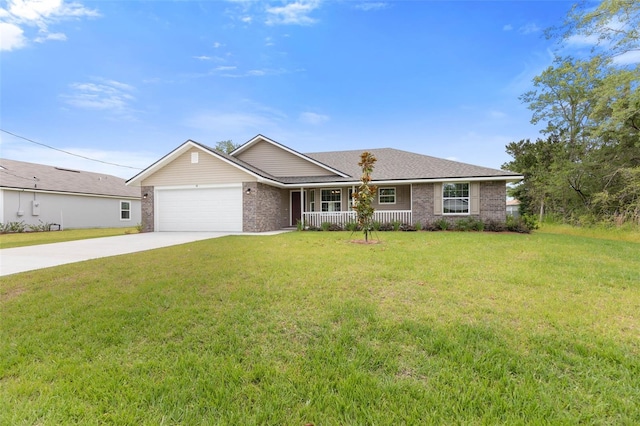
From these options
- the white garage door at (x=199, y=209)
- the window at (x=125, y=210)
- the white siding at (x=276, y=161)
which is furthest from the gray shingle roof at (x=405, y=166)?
the window at (x=125, y=210)

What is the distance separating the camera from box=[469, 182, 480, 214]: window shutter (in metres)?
15.1

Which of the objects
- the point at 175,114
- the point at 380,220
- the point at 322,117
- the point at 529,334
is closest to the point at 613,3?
the point at 380,220

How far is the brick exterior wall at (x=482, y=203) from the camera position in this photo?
48.6 ft

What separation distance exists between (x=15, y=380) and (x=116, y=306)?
1547mm

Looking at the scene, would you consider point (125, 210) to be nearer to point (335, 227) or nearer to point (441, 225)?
point (335, 227)

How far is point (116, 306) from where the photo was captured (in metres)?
4.00

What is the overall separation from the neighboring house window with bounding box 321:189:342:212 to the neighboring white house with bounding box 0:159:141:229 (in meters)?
18.1

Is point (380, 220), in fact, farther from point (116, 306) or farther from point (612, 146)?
point (612, 146)

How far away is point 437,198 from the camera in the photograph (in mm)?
15664

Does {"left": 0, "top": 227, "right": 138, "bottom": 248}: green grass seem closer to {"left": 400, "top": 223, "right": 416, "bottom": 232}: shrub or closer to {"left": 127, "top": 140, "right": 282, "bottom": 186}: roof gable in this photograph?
{"left": 127, "top": 140, "right": 282, "bottom": 186}: roof gable

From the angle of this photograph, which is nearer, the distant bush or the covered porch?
the distant bush

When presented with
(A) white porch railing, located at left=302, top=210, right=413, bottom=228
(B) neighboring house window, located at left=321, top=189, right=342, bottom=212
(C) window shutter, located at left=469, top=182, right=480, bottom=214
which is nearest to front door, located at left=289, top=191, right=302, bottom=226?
(B) neighboring house window, located at left=321, top=189, right=342, bottom=212

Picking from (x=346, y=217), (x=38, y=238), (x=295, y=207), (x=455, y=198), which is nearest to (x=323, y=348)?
(x=346, y=217)

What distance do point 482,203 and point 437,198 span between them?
225 cm
